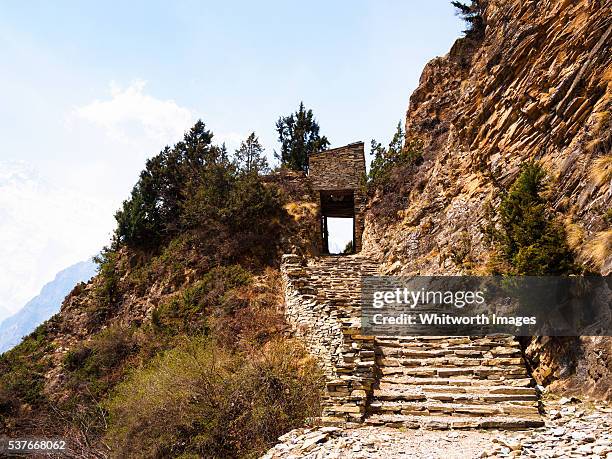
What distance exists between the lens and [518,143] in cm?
1057

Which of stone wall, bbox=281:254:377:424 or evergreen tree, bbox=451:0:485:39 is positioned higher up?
evergreen tree, bbox=451:0:485:39

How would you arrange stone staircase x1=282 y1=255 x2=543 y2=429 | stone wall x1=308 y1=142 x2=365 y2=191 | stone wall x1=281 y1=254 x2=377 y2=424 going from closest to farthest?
stone staircase x1=282 y1=255 x2=543 y2=429 < stone wall x1=281 y1=254 x2=377 y2=424 < stone wall x1=308 y1=142 x2=365 y2=191

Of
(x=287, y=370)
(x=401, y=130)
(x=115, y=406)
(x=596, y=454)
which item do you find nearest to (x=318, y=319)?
(x=287, y=370)

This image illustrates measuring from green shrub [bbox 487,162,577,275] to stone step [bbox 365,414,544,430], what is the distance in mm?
2530

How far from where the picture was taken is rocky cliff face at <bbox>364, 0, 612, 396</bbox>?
7129 mm

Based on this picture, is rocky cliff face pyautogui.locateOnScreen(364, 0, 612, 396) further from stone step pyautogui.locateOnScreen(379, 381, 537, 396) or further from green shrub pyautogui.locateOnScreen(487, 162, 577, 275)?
stone step pyautogui.locateOnScreen(379, 381, 537, 396)

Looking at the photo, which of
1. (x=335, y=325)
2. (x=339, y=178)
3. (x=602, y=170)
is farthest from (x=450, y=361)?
(x=339, y=178)

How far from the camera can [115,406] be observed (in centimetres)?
1049

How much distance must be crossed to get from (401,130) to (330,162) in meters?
4.33

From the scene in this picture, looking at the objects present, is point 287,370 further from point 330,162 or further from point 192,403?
point 330,162

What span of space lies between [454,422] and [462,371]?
1.59m

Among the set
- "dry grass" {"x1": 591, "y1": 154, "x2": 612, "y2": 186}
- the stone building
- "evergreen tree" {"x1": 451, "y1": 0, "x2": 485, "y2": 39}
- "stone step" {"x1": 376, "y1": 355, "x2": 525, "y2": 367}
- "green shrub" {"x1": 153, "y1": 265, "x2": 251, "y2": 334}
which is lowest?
"stone step" {"x1": 376, "y1": 355, "x2": 525, "y2": 367}

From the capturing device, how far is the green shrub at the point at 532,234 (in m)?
6.69

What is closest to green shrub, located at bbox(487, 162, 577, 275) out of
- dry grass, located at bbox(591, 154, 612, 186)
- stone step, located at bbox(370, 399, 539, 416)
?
dry grass, located at bbox(591, 154, 612, 186)
